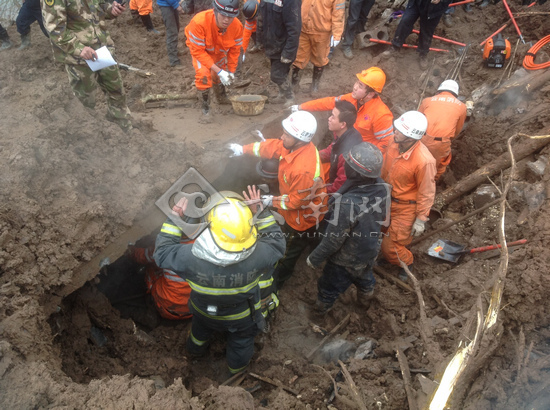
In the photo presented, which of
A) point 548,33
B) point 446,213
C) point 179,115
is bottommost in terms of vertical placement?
point 446,213

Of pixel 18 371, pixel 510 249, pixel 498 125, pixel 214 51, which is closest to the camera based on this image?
pixel 18 371

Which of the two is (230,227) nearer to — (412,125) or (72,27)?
(412,125)

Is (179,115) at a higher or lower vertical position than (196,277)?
lower

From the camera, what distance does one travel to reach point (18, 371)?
2252 millimetres

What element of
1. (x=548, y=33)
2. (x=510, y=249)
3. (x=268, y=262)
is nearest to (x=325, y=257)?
(x=268, y=262)

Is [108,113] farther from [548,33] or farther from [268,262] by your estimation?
[548,33]

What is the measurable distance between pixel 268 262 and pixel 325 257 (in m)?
1.10

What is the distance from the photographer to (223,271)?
9.10 ft

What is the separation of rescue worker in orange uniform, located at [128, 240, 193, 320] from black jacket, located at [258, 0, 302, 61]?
11.9 feet

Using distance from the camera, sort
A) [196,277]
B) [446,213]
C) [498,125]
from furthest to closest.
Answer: [498,125] → [446,213] → [196,277]

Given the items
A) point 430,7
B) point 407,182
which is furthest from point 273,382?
point 430,7

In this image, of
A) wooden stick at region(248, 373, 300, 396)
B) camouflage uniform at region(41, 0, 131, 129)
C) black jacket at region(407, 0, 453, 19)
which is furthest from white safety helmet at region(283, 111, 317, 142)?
black jacket at region(407, 0, 453, 19)

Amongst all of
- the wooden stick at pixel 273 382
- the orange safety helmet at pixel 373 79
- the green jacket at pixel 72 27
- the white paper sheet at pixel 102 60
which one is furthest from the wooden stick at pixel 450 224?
the green jacket at pixel 72 27

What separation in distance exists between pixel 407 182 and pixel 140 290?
3.75 meters
